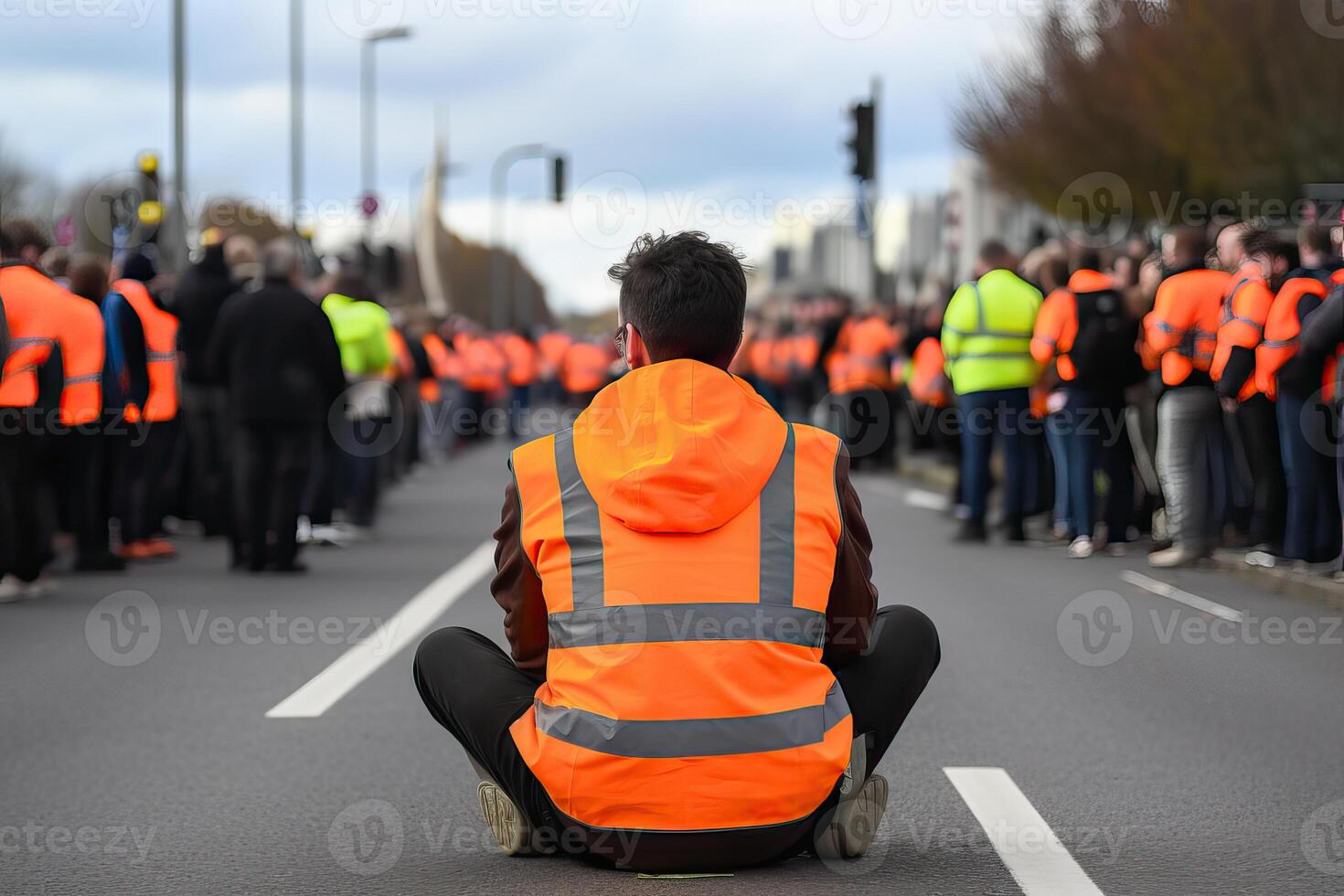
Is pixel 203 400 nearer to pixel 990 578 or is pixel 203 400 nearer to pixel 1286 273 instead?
pixel 990 578

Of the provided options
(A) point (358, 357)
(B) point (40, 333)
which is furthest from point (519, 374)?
(B) point (40, 333)

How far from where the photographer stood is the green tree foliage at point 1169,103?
32594mm

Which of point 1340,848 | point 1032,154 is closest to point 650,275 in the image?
point 1340,848

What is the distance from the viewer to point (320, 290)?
1717 centimetres

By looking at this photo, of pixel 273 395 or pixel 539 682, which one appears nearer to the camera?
pixel 539 682

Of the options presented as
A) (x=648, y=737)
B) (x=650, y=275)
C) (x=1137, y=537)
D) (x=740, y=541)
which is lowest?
(x=1137, y=537)

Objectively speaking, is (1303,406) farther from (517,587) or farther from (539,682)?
(517,587)

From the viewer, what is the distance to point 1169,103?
35.7 meters

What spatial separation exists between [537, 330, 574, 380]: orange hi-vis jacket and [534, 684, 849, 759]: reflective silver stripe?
35480 millimetres

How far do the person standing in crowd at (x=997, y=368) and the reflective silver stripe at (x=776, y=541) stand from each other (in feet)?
35.4

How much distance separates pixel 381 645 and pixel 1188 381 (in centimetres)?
619

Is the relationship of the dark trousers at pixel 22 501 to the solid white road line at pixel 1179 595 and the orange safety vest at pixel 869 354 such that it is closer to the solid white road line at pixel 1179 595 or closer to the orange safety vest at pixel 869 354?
the solid white road line at pixel 1179 595

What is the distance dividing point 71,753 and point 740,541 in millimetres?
3461

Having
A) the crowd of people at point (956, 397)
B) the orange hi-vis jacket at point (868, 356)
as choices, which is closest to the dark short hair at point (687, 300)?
the crowd of people at point (956, 397)
